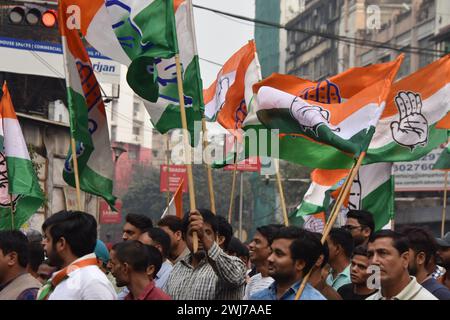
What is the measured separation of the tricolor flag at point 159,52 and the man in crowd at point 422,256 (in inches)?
86.5

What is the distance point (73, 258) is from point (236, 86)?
607cm

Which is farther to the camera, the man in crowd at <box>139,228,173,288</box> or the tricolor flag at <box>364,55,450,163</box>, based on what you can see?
the tricolor flag at <box>364,55,450,163</box>

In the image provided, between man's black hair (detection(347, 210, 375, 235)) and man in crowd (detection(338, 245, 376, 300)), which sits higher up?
man's black hair (detection(347, 210, 375, 235))

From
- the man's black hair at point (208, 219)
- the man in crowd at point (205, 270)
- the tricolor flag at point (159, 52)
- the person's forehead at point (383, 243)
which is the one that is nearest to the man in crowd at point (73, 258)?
the man in crowd at point (205, 270)

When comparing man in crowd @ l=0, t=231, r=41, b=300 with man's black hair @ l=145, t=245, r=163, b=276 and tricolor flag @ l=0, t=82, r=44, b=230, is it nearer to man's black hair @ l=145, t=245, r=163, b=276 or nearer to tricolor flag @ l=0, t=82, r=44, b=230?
man's black hair @ l=145, t=245, r=163, b=276

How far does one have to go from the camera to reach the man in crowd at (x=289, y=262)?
21.9 feet

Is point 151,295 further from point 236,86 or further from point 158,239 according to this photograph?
point 236,86

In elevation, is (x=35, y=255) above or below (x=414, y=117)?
below

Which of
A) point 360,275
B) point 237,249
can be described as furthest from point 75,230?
point 237,249

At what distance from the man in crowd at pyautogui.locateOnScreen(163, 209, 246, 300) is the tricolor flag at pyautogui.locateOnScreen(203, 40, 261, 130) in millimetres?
4017

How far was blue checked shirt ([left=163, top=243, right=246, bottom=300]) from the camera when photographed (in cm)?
728

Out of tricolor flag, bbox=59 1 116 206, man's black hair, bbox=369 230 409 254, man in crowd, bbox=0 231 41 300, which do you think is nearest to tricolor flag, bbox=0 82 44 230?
tricolor flag, bbox=59 1 116 206

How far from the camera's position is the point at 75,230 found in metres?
6.46

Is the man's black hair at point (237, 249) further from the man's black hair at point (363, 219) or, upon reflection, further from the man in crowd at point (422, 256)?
the man in crowd at point (422, 256)
